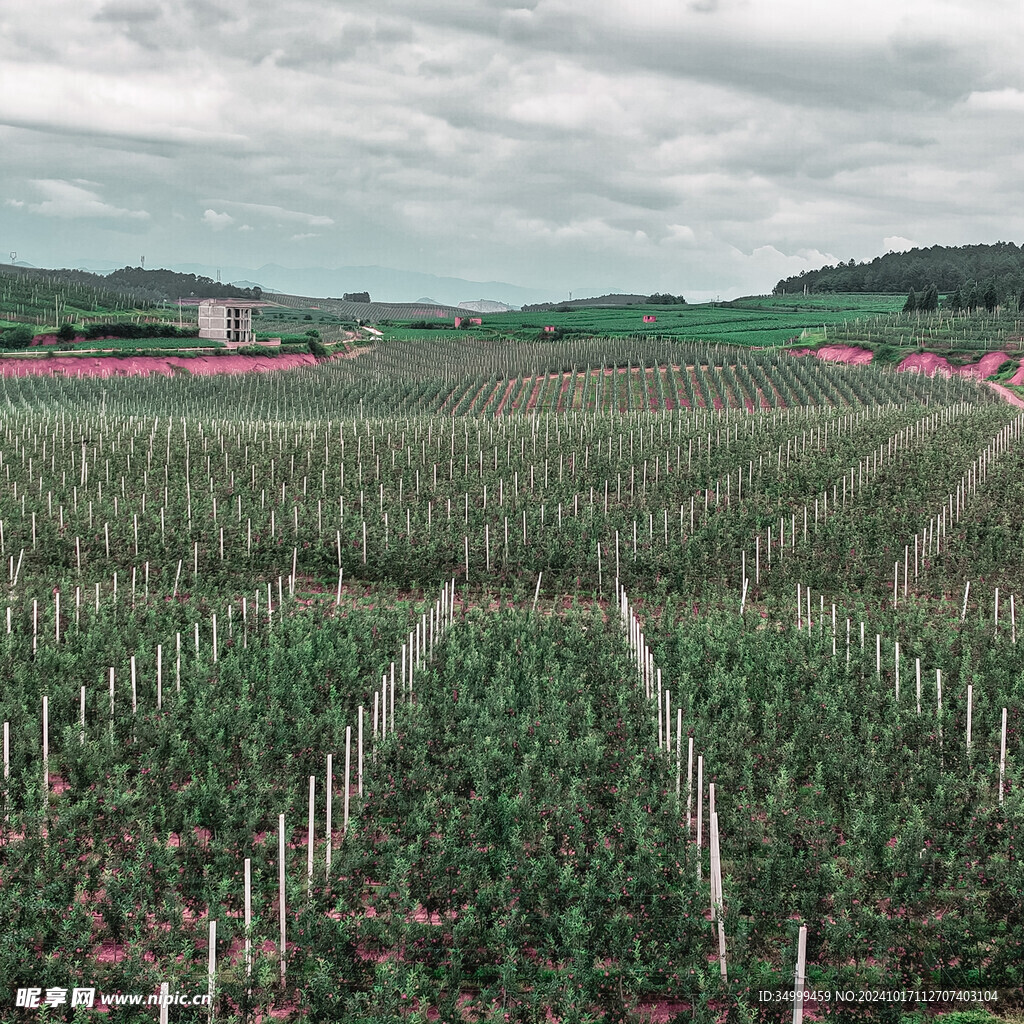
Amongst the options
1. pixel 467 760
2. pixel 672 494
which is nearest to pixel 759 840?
pixel 467 760

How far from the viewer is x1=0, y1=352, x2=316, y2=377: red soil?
6450 cm

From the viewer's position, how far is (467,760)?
11266mm

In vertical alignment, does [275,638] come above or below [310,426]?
below

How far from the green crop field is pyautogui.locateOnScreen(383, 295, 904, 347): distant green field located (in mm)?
65358

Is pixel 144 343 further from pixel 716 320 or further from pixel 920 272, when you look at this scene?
pixel 920 272

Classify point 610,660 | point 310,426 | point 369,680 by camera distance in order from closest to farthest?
1. point 369,680
2. point 610,660
3. point 310,426

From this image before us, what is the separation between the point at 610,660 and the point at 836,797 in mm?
4692

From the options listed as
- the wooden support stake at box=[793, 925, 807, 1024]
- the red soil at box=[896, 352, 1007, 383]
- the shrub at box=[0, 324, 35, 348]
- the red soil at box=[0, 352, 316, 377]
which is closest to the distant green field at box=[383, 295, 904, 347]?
the red soil at box=[896, 352, 1007, 383]

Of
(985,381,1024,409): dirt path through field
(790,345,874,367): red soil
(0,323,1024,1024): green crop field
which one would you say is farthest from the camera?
(790,345,874,367): red soil

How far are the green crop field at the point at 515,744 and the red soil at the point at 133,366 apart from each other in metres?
38.9

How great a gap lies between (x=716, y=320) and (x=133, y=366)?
72647 mm

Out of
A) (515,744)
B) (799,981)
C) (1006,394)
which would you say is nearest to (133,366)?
(1006,394)

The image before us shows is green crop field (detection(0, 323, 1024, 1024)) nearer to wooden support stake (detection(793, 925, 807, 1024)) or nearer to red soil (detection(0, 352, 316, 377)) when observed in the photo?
wooden support stake (detection(793, 925, 807, 1024))

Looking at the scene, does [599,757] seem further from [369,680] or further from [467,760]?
[369,680]
